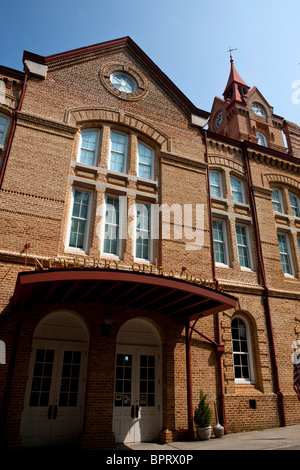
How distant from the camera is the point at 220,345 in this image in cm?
1168

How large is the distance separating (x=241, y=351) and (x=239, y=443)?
4.00 m

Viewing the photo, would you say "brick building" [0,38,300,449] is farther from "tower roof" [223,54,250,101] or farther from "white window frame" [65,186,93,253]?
"tower roof" [223,54,250,101]

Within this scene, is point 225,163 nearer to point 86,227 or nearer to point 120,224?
point 120,224

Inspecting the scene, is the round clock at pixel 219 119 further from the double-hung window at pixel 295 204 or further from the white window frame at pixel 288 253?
the white window frame at pixel 288 253

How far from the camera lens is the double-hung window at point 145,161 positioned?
45.1 ft

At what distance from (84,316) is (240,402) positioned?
624cm

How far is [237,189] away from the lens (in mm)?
16094

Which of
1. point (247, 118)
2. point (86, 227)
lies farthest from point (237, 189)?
point (247, 118)

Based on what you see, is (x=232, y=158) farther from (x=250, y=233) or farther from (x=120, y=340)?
(x=120, y=340)

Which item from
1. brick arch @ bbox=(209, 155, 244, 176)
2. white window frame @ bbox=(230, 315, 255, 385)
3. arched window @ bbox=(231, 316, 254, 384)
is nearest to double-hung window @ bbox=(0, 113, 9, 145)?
brick arch @ bbox=(209, 155, 244, 176)

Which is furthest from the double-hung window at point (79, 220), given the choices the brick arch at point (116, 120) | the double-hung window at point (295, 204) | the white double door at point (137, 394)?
the double-hung window at point (295, 204)

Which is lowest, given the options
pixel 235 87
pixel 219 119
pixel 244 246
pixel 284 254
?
pixel 244 246

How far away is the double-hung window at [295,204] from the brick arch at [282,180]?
1.53 ft
